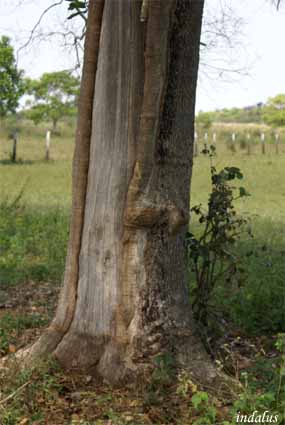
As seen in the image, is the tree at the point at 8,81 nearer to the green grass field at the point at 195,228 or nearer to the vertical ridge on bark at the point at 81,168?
the green grass field at the point at 195,228

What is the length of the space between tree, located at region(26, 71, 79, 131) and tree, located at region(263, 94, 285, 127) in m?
31.4

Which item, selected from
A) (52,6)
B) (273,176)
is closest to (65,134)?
(273,176)

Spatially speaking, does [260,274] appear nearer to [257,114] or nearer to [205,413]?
[205,413]

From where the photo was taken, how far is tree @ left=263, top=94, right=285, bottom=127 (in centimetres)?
7231

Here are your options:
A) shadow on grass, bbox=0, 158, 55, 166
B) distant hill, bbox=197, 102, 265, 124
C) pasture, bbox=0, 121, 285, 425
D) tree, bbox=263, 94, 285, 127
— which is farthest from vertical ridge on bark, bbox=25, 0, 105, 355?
distant hill, bbox=197, 102, 265, 124

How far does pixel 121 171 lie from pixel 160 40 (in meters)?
0.83

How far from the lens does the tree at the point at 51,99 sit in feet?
140

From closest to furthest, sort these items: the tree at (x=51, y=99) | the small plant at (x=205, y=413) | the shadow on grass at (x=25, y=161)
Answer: the small plant at (x=205, y=413) → the shadow on grass at (x=25, y=161) → the tree at (x=51, y=99)

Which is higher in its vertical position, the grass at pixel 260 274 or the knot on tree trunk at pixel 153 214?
the knot on tree trunk at pixel 153 214

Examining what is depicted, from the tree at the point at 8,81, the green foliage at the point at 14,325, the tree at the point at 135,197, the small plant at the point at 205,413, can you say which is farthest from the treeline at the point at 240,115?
the small plant at the point at 205,413

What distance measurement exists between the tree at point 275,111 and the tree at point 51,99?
1237 inches

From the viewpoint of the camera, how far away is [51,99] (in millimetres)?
44750

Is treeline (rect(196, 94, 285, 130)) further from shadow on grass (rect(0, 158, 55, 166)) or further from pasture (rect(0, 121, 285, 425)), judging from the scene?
pasture (rect(0, 121, 285, 425))

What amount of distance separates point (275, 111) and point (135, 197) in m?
77.7
